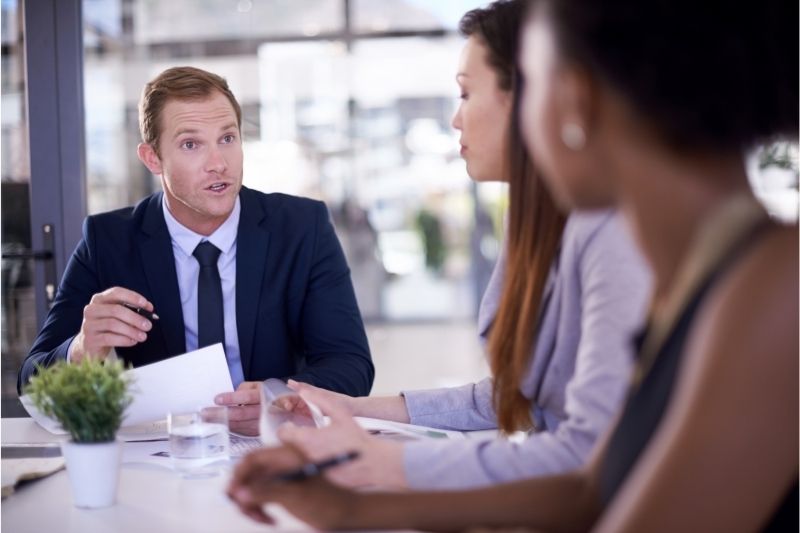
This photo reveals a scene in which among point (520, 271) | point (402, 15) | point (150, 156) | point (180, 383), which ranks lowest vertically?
point (180, 383)

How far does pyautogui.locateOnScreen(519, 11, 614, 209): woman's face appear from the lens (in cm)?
78

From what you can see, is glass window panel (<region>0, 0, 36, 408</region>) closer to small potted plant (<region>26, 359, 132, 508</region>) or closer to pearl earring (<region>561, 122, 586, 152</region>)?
small potted plant (<region>26, 359, 132, 508</region>)

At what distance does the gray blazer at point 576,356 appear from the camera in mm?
1188

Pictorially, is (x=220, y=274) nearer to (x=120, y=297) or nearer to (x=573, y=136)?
(x=120, y=297)

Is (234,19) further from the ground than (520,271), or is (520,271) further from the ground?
(234,19)

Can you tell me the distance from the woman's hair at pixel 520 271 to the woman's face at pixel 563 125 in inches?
23.5

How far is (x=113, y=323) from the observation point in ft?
6.30

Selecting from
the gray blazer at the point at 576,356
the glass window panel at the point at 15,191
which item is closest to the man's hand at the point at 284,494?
the gray blazer at the point at 576,356

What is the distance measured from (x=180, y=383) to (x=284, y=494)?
841mm

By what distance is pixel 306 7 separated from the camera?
7832 millimetres

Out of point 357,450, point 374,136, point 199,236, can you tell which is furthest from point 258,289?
point 374,136

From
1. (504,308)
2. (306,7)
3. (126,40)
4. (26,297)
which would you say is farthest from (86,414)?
(306,7)

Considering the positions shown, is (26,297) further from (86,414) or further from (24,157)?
(86,414)

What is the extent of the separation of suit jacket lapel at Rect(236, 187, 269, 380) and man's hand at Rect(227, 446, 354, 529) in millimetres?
1367
